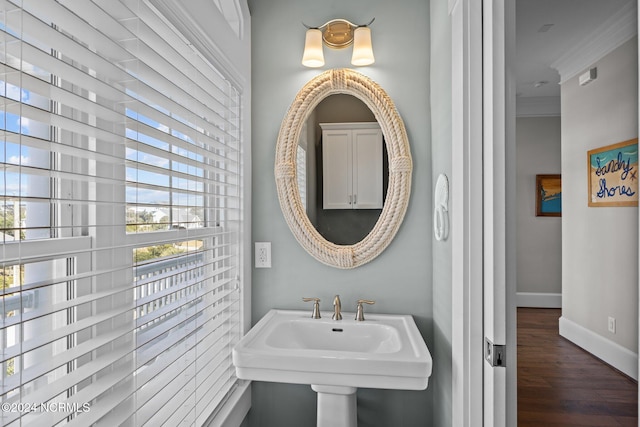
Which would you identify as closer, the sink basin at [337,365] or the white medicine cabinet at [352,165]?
the sink basin at [337,365]

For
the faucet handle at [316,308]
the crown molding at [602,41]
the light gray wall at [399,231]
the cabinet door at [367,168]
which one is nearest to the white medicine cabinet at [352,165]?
the cabinet door at [367,168]

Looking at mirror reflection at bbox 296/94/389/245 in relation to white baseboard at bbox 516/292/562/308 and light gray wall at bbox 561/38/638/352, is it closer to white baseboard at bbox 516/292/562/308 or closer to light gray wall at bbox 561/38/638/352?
white baseboard at bbox 516/292/562/308

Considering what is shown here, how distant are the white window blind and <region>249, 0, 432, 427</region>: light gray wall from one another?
53cm

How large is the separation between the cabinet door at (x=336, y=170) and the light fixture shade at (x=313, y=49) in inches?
13.2

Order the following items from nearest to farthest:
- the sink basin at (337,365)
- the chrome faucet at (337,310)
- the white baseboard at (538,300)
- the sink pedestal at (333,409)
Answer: the white baseboard at (538,300) → the sink basin at (337,365) → the sink pedestal at (333,409) → the chrome faucet at (337,310)

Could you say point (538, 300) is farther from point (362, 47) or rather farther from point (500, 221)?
point (362, 47)

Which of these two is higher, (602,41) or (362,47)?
(362,47)

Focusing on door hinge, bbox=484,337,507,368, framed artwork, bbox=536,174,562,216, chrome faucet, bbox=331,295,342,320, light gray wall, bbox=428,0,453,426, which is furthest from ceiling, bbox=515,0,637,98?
chrome faucet, bbox=331,295,342,320

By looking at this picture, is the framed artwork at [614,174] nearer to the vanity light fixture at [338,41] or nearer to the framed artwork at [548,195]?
the framed artwork at [548,195]

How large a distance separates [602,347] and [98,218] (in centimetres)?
107

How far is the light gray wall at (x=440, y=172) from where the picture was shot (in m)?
1.46

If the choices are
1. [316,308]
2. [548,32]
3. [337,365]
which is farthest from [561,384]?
[316,308]

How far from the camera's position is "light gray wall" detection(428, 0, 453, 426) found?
146cm

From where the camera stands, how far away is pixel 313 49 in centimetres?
179
